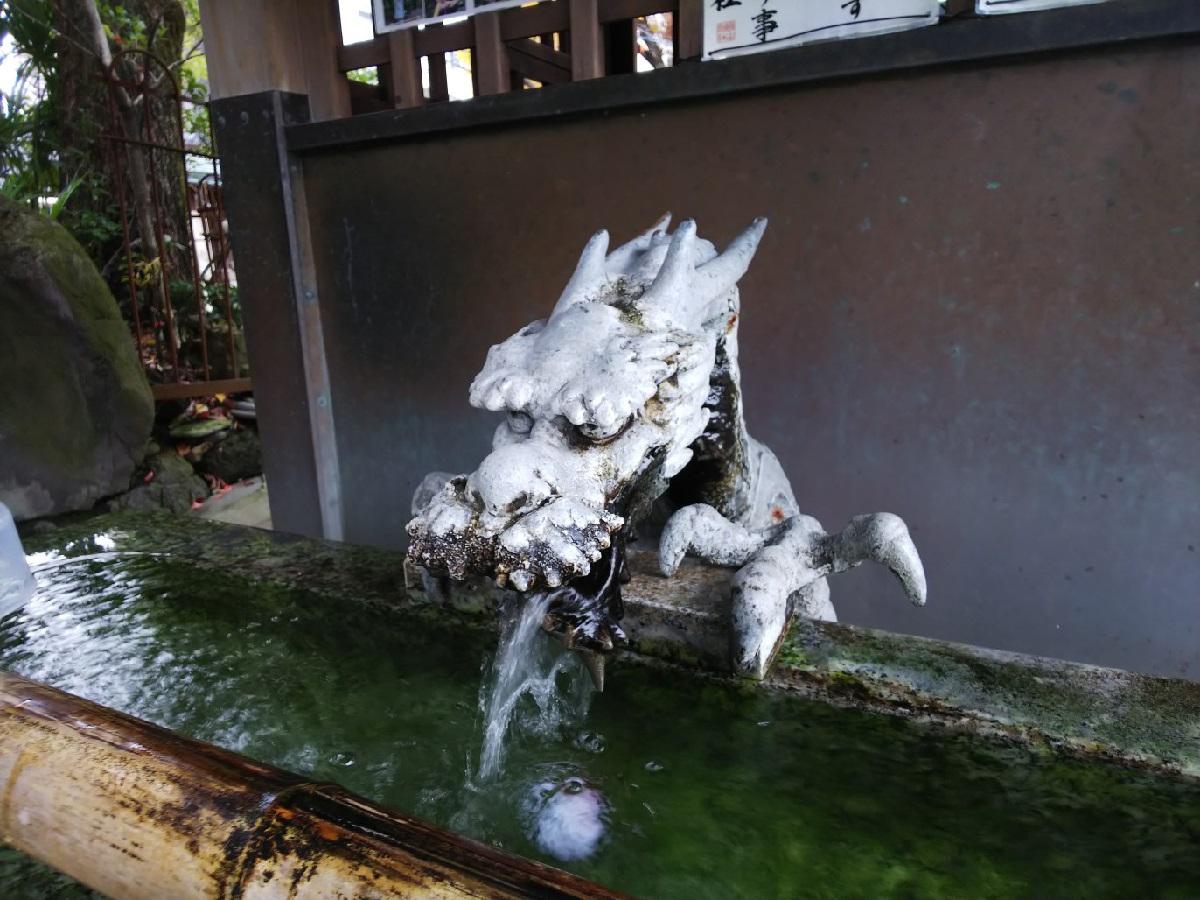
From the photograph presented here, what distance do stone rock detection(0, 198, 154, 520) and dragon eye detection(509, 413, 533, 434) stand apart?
15.1 feet

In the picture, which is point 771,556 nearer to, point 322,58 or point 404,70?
point 404,70

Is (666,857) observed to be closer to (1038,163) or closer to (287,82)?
(1038,163)

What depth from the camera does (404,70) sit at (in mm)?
3527

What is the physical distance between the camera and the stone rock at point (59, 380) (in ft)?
15.7

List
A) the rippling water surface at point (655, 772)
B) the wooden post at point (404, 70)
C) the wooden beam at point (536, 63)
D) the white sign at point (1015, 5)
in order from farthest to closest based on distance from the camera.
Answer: the wooden beam at point (536, 63) < the wooden post at point (404, 70) < the white sign at point (1015, 5) < the rippling water surface at point (655, 772)

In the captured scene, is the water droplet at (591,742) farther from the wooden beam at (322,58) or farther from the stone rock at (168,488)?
the stone rock at (168,488)

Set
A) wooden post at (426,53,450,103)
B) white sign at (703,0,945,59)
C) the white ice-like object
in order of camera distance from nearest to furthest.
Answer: the white ice-like object, white sign at (703,0,945,59), wooden post at (426,53,450,103)

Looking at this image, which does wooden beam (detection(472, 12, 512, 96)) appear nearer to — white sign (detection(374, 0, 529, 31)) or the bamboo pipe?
white sign (detection(374, 0, 529, 31))

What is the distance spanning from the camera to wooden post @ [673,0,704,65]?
9.54ft

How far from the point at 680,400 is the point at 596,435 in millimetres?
227

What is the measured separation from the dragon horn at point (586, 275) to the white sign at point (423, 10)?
1.93 meters

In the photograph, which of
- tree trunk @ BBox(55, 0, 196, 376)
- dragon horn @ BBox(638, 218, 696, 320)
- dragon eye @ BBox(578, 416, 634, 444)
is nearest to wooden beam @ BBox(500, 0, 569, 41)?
dragon horn @ BBox(638, 218, 696, 320)

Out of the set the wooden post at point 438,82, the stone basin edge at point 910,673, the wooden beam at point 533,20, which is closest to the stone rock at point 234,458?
the wooden post at point 438,82

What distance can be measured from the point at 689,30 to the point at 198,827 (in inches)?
118
